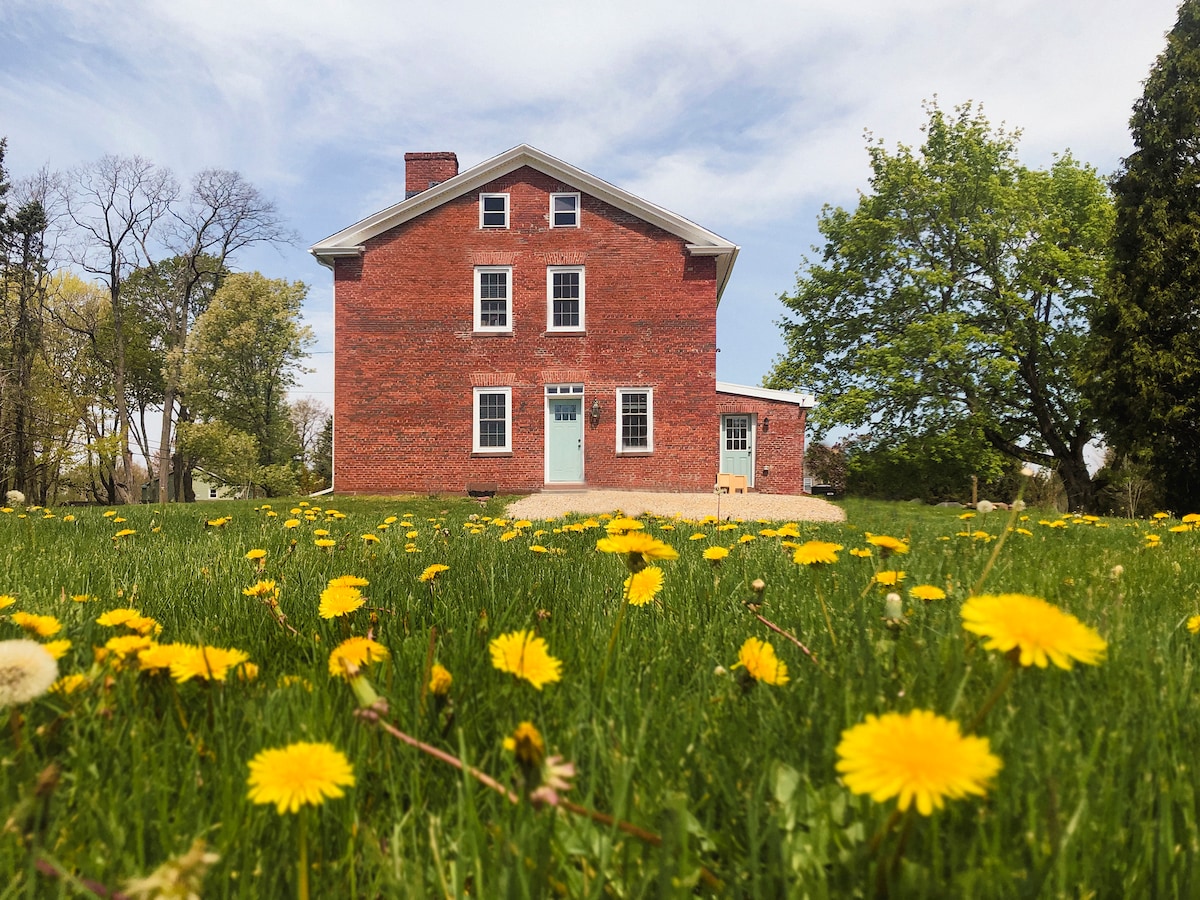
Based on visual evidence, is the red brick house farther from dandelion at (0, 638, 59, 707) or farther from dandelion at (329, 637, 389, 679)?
dandelion at (0, 638, 59, 707)

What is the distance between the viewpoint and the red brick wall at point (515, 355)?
56.2 feet

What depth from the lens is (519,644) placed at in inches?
38.4

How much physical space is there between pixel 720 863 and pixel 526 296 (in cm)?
1754

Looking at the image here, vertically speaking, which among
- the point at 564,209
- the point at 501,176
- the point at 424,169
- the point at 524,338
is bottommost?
the point at 524,338

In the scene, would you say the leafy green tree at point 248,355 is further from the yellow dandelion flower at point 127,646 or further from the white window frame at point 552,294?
the yellow dandelion flower at point 127,646

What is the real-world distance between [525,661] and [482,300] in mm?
17513

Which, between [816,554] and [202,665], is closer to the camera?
[202,665]

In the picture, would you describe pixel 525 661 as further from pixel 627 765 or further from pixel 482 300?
pixel 482 300

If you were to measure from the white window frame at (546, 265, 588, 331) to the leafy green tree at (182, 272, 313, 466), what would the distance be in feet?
56.3

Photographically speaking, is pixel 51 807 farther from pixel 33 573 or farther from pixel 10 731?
pixel 33 573

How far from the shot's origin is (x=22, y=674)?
2.47ft

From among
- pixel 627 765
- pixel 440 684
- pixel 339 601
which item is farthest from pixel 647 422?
pixel 627 765

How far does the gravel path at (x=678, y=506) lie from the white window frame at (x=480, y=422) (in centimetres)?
212

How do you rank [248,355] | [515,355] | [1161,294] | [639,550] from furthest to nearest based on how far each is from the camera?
1. [248,355]
2. [515,355]
3. [1161,294]
4. [639,550]
